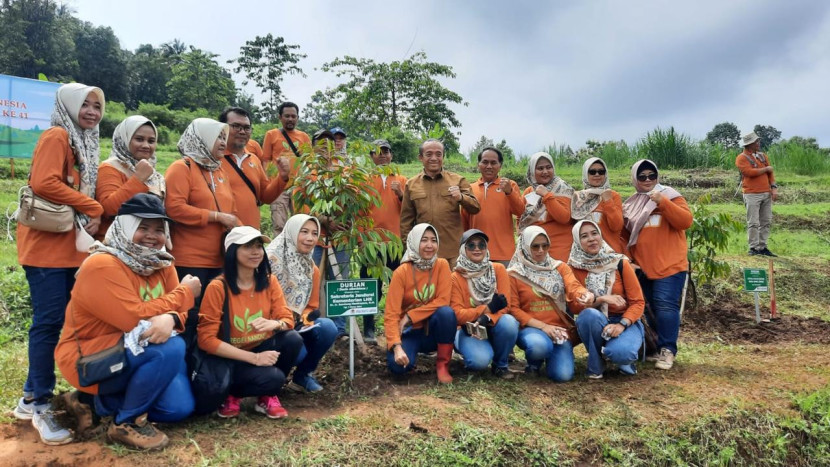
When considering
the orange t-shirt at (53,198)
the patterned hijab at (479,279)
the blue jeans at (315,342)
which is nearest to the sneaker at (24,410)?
the orange t-shirt at (53,198)

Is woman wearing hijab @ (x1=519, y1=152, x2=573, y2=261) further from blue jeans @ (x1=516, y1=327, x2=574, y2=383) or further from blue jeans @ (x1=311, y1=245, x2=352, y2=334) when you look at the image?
blue jeans @ (x1=311, y1=245, x2=352, y2=334)

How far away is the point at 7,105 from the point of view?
8.34 m

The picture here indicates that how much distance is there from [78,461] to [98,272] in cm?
100

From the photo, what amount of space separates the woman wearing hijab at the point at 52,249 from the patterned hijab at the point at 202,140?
0.63 m

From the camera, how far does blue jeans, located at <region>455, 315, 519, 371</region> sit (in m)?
4.25

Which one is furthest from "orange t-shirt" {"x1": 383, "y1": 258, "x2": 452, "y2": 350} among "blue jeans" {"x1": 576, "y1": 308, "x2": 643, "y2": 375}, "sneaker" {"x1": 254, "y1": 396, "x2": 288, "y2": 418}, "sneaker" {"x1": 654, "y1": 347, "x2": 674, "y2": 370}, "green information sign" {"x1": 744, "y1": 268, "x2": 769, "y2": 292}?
"green information sign" {"x1": 744, "y1": 268, "x2": 769, "y2": 292}

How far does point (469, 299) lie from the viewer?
439 cm

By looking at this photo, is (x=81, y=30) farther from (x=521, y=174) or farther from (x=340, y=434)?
(x=340, y=434)

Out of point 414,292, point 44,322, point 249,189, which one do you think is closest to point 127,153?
point 249,189

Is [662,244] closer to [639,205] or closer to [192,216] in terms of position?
[639,205]

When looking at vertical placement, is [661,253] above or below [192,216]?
below

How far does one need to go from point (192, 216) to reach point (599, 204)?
3.24 metres

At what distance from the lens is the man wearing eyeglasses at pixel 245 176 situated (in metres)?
4.09

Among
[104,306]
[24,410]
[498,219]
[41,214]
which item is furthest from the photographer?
[498,219]
